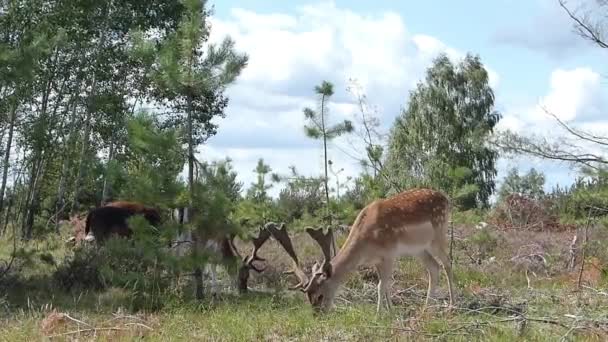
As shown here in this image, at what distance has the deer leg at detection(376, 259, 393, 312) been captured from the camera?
506 inches

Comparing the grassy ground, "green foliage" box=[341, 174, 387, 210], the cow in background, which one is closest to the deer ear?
the grassy ground

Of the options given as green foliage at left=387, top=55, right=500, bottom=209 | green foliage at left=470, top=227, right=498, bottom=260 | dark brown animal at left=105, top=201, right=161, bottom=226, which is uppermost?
green foliage at left=387, top=55, right=500, bottom=209

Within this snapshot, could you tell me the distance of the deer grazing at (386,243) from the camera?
13.2 meters

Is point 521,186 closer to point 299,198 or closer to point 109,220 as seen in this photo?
point 299,198

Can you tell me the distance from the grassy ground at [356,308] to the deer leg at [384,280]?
0.26 meters

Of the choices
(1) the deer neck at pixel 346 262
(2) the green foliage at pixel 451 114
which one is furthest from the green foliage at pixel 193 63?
(2) the green foliage at pixel 451 114

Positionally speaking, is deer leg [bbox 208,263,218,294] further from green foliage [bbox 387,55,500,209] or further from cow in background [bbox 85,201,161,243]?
green foliage [bbox 387,55,500,209]

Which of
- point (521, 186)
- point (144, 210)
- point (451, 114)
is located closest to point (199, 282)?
point (144, 210)

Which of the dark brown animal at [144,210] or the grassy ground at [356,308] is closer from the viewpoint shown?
the grassy ground at [356,308]

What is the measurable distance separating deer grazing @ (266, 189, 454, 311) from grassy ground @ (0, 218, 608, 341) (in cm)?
37

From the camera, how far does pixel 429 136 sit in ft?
155

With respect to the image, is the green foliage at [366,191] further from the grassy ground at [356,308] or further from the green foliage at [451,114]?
the green foliage at [451,114]

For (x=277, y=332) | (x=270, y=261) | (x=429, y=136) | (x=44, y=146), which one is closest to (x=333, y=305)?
(x=277, y=332)

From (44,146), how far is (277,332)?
7537 millimetres
